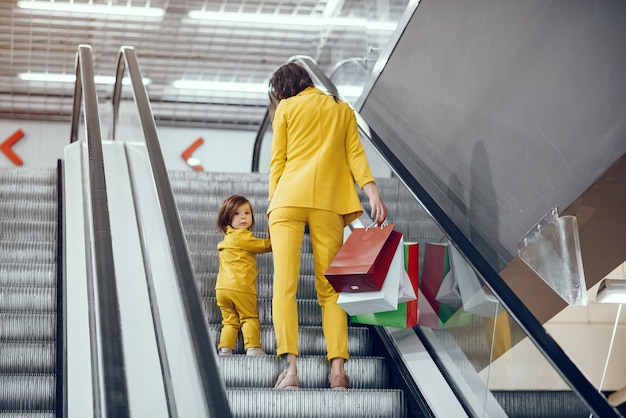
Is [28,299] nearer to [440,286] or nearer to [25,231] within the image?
[25,231]

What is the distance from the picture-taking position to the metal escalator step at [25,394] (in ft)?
12.2

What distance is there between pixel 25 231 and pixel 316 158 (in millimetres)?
2427

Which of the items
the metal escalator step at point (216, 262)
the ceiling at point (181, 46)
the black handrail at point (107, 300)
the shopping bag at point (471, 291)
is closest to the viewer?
the black handrail at point (107, 300)

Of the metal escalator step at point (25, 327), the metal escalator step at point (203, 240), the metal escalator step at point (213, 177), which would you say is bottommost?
the metal escalator step at point (25, 327)

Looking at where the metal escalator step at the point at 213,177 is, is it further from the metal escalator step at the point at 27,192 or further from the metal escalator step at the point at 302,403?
the metal escalator step at the point at 302,403

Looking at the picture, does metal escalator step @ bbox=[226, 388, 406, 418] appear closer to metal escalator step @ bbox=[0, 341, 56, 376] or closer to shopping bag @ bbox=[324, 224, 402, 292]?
shopping bag @ bbox=[324, 224, 402, 292]

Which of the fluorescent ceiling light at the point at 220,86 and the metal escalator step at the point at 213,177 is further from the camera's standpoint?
the fluorescent ceiling light at the point at 220,86

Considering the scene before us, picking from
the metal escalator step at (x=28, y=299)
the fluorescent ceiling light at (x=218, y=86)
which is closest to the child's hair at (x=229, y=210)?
the metal escalator step at (x=28, y=299)

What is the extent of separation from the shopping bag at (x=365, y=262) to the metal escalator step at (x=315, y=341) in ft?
2.34

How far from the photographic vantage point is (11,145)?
1433 centimetres

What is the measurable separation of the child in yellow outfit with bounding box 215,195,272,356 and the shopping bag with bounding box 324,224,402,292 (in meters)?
0.77

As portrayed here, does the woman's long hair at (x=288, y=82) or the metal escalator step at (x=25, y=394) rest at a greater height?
the woman's long hair at (x=288, y=82)

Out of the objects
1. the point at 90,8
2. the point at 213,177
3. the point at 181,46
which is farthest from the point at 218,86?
the point at 213,177

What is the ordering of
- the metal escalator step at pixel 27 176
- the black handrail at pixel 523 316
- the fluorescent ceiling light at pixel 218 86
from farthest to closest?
the fluorescent ceiling light at pixel 218 86 → the metal escalator step at pixel 27 176 → the black handrail at pixel 523 316
